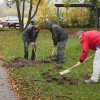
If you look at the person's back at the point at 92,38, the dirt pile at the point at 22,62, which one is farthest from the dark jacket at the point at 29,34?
the person's back at the point at 92,38

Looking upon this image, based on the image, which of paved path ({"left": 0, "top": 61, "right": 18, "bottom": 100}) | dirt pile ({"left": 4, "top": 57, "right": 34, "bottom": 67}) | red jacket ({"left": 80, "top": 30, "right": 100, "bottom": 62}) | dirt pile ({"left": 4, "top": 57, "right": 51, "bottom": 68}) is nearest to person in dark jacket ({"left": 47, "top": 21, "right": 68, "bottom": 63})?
dirt pile ({"left": 4, "top": 57, "right": 51, "bottom": 68})

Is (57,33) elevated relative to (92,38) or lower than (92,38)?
lower

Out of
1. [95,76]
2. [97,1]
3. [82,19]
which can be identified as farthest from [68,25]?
[95,76]

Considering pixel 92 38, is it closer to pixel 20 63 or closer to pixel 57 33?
pixel 57 33

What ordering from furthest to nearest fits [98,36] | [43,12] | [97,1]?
[43,12]
[97,1]
[98,36]

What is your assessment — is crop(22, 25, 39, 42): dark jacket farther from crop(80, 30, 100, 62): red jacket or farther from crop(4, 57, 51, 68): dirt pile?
crop(80, 30, 100, 62): red jacket

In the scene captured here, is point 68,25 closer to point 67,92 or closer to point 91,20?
point 91,20

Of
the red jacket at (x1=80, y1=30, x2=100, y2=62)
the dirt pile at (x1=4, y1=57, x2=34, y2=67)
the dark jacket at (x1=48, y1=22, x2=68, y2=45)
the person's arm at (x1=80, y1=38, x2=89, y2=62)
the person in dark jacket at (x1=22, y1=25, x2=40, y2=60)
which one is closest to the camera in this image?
the person's arm at (x1=80, y1=38, x2=89, y2=62)

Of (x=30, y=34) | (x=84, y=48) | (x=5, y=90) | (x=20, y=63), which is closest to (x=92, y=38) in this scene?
(x=84, y=48)

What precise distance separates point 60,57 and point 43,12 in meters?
33.0

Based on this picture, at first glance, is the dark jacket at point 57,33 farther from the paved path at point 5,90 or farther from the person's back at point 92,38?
the person's back at point 92,38

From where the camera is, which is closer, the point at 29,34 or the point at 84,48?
the point at 84,48

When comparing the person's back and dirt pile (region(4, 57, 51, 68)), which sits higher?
the person's back

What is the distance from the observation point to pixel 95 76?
39.1ft
